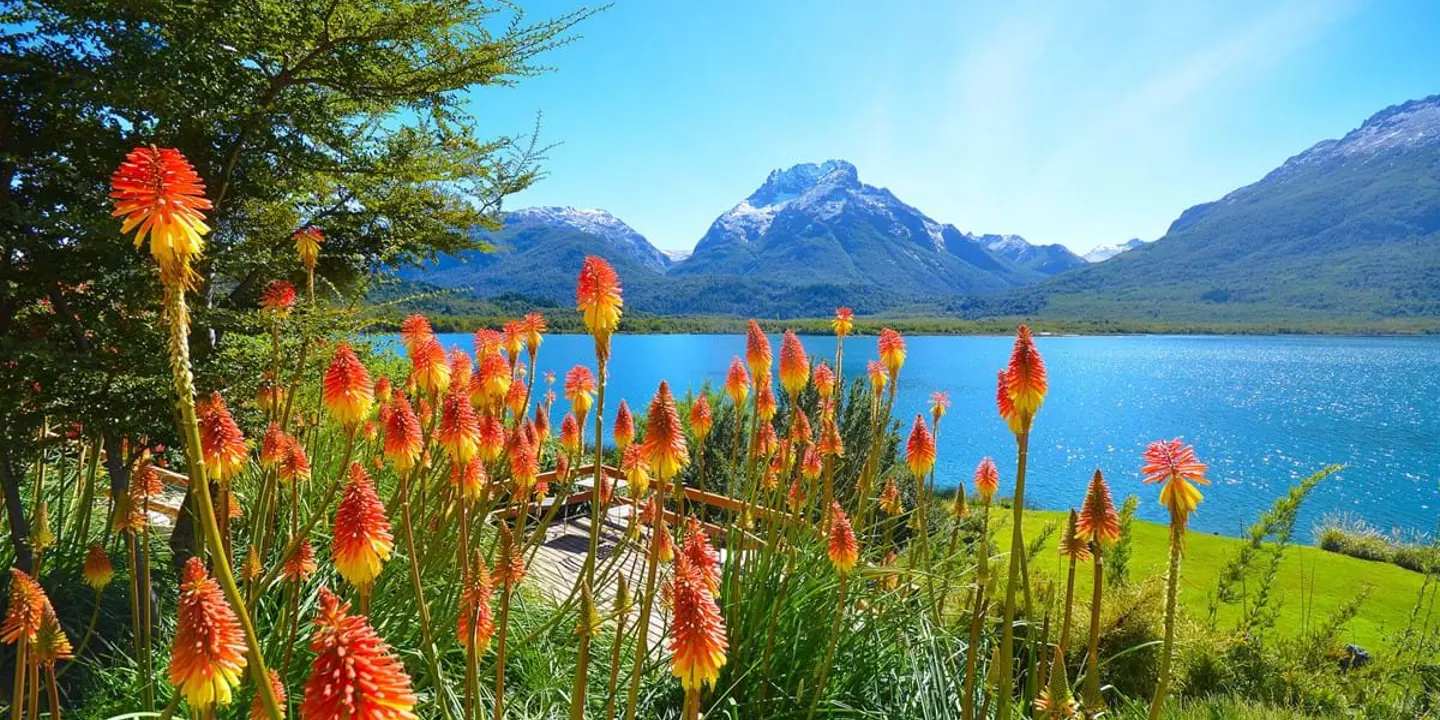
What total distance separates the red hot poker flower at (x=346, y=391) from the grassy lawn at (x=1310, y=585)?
23.8ft

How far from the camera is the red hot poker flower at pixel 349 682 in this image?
128 cm

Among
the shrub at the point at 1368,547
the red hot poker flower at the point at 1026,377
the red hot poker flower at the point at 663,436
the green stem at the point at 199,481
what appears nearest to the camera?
the green stem at the point at 199,481

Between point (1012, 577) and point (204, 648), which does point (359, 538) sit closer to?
point (204, 648)

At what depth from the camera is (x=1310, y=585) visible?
9938 mm

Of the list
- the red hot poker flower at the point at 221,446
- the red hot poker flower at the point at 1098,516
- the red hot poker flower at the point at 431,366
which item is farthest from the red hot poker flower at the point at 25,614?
the red hot poker flower at the point at 1098,516

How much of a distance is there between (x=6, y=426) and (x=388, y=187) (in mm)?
3757

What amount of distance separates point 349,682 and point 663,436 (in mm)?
1664

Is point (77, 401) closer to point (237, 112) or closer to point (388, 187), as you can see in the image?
point (237, 112)

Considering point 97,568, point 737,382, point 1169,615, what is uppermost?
point 737,382

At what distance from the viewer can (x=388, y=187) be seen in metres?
7.21

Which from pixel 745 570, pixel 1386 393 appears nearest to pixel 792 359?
pixel 745 570

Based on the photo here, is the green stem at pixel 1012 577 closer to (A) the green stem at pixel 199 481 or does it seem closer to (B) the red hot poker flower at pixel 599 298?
(B) the red hot poker flower at pixel 599 298

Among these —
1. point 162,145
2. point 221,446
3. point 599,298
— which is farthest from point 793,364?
point 162,145

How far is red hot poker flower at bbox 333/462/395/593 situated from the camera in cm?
213
